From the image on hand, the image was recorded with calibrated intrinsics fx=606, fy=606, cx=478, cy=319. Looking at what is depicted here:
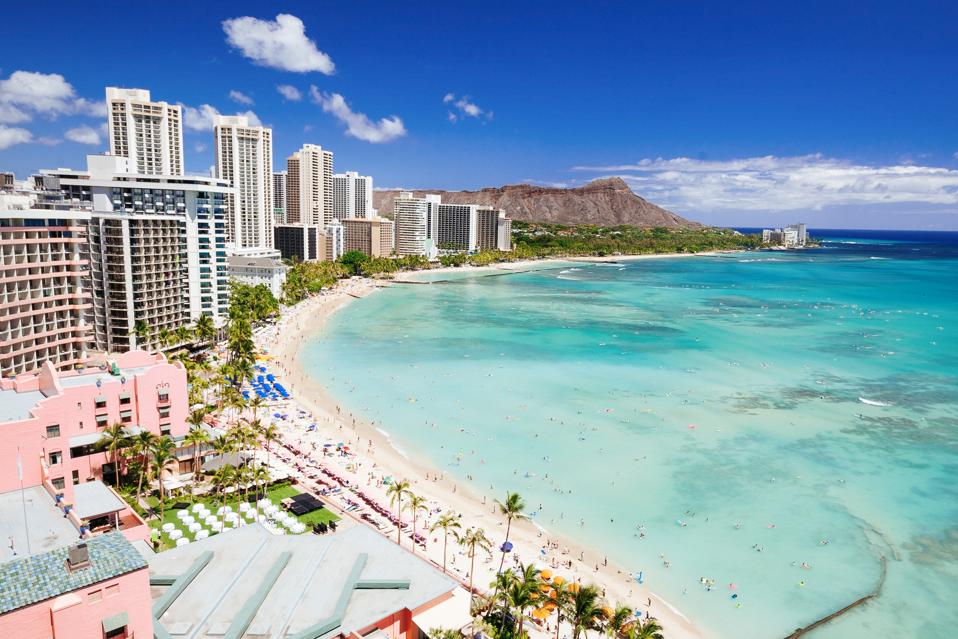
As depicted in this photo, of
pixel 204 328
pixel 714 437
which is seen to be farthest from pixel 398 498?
pixel 204 328

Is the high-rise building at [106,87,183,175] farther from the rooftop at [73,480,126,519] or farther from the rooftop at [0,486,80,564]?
the rooftop at [0,486,80,564]

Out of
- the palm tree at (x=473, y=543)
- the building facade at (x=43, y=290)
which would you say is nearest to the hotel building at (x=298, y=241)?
the building facade at (x=43, y=290)

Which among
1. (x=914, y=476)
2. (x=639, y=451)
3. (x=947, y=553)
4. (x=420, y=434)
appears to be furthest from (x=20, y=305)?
(x=914, y=476)

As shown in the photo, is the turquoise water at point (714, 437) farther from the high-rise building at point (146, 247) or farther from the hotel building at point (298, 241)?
the hotel building at point (298, 241)

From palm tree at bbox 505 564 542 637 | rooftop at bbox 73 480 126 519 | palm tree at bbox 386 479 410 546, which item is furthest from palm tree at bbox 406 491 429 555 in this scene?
rooftop at bbox 73 480 126 519

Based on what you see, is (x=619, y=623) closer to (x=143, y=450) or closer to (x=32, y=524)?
(x=32, y=524)
